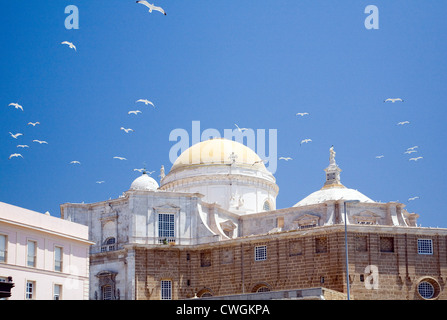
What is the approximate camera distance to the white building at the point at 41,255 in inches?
1933

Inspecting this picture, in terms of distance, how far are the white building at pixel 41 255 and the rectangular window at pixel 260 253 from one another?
17.4 meters

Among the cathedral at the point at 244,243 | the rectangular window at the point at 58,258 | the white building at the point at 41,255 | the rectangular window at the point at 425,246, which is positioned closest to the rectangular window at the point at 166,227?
the cathedral at the point at 244,243

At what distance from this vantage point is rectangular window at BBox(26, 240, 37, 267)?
5077 centimetres

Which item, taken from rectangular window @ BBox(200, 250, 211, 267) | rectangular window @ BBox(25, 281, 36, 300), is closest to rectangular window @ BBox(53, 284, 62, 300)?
rectangular window @ BBox(25, 281, 36, 300)

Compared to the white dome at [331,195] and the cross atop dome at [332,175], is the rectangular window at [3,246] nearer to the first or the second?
the white dome at [331,195]

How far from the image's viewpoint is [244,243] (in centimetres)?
6856

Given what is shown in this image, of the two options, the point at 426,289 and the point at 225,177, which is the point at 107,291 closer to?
the point at 225,177

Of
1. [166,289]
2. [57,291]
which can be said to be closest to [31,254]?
[57,291]

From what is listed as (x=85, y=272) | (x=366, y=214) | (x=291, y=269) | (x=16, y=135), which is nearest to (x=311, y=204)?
(x=366, y=214)

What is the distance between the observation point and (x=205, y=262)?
232 ft

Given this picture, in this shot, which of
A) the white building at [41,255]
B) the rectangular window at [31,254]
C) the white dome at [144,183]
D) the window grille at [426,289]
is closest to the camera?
the white building at [41,255]
